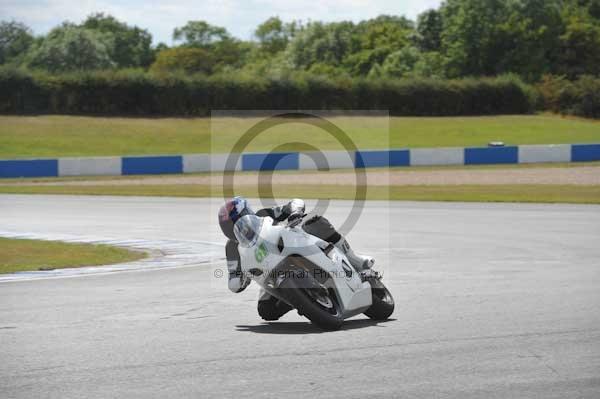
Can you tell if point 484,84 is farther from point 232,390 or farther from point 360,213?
point 232,390

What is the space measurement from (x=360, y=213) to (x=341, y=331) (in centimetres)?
1350

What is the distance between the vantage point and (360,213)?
2159cm

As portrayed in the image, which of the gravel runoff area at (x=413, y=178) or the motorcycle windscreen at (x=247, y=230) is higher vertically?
the motorcycle windscreen at (x=247, y=230)

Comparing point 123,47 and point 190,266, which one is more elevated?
point 123,47

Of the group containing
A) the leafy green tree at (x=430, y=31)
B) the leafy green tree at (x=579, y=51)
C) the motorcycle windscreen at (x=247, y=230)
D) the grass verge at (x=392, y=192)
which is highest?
the leafy green tree at (x=430, y=31)

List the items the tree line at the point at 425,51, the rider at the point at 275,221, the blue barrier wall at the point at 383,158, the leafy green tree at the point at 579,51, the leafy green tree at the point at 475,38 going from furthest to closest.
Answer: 1. the leafy green tree at the point at 475,38
2. the leafy green tree at the point at 579,51
3. the tree line at the point at 425,51
4. the blue barrier wall at the point at 383,158
5. the rider at the point at 275,221

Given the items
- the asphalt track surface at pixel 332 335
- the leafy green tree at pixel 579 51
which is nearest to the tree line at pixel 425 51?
the leafy green tree at pixel 579 51

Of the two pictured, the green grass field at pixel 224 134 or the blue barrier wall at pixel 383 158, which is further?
the green grass field at pixel 224 134

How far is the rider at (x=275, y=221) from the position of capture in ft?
26.5

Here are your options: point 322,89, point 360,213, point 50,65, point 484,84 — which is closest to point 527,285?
point 360,213

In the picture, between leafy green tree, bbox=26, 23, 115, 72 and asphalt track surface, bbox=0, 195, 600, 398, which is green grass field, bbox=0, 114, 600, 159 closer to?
asphalt track surface, bbox=0, 195, 600, 398

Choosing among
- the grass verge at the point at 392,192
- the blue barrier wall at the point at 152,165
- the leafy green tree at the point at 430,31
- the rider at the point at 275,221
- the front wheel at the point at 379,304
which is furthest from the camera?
the leafy green tree at the point at 430,31

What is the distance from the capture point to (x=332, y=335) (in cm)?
796

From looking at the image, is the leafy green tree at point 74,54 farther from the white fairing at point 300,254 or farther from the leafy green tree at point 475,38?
the white fairing at point 300,254
